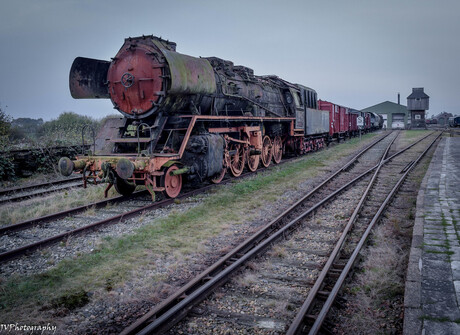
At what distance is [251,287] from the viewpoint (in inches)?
165

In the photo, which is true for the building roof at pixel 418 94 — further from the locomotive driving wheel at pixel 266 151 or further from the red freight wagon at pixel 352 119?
the locomotive driving wheel at pixel 266 151

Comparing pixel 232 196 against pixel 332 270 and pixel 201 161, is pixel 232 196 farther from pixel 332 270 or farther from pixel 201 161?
pixel 332 270

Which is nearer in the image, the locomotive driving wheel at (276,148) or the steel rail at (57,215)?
the steel rail at (57,215)

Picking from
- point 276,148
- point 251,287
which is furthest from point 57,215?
point 276,148

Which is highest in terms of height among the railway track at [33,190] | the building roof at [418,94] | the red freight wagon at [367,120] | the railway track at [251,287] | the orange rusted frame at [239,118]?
the building roof at [418,94]

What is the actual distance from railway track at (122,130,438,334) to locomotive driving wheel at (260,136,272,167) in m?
7.20

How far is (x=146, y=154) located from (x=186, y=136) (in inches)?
43.0

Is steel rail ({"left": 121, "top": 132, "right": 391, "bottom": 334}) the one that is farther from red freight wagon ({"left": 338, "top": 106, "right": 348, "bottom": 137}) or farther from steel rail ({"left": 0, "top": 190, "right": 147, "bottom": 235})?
red freight wagon ({"left": 338, "top": 106, "right": 348, "bottom": 137})

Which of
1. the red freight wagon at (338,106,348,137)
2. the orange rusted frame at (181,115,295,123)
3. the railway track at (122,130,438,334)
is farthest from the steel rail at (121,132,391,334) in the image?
the red freight wagon at (338,106,348,137)

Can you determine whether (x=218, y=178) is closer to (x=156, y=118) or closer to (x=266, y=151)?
(x=156, y=118)

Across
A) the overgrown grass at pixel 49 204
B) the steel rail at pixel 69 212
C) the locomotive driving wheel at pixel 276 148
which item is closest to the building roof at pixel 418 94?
the locomotive driving wheel at pixel 276 148

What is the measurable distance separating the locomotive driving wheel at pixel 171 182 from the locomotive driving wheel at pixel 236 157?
2.68 metres

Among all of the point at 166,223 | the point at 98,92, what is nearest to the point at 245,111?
the point at 98,92

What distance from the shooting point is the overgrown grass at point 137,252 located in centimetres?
406
